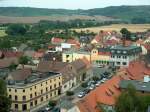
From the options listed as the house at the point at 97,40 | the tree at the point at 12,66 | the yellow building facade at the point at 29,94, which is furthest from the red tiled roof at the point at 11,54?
the yellow building facade at the point at 29,94

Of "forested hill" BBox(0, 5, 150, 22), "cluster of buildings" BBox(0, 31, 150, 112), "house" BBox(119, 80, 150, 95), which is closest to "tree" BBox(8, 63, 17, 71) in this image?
"cluster of buildings" BBox(0, 31, 150, 112)

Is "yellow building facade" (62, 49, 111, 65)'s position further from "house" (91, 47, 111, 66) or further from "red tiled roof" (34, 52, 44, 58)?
"red tiled roof" (34, 52, 44, 58)

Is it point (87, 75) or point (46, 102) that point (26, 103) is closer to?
point (46, 102)

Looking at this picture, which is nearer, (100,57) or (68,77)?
→ (68,77)

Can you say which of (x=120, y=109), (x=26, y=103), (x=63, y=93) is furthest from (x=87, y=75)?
(x=120, y=109)

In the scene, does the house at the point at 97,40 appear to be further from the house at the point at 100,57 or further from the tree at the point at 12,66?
the tree at the point at 12,66

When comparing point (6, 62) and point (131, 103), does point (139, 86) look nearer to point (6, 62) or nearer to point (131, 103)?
point (131, 103)

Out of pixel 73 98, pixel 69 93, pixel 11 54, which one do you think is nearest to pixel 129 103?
pixel 73 98
